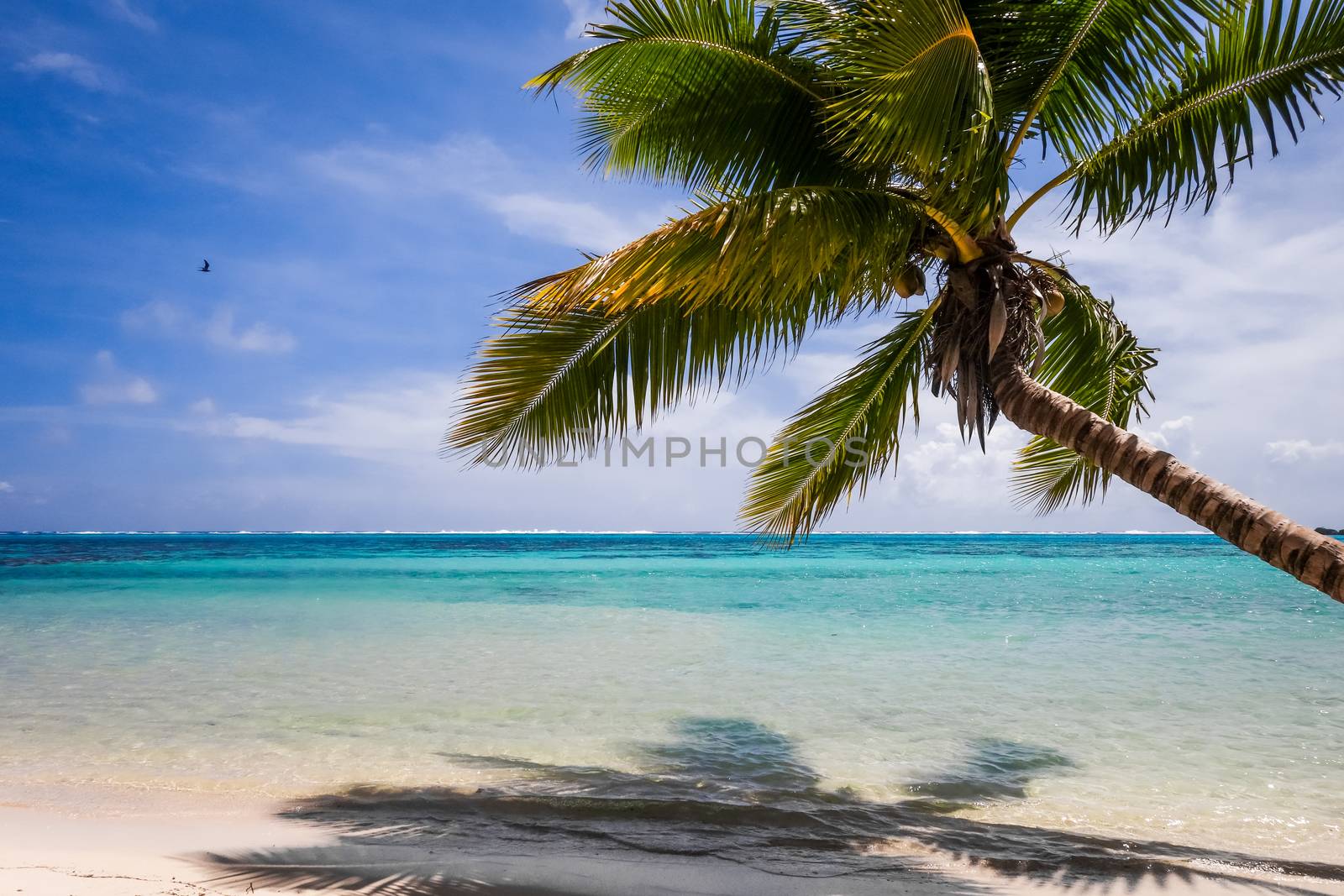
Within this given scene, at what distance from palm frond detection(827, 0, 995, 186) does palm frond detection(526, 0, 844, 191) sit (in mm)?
478

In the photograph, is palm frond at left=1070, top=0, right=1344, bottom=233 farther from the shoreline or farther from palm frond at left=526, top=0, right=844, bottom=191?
the shoreline

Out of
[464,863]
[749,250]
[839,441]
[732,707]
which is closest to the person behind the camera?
[749,250]

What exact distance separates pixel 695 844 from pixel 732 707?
9.38 feet

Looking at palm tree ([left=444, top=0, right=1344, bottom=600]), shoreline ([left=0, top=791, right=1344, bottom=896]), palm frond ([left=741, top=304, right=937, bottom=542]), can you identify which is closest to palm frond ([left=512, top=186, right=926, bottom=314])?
palm tree ([left=444, top=0, right=1344, bottom=600])

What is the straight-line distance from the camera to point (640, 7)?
378 centimetres

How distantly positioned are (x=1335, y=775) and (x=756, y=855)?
13.5 feet

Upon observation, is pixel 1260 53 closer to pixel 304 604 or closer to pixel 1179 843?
pixel 1179 843

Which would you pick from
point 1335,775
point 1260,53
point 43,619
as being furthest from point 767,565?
point 1260,53

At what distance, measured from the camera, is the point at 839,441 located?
5457mm

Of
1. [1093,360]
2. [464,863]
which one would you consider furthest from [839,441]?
[464,863]

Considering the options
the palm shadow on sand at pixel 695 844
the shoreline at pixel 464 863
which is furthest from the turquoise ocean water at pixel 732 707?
the shoreline at pixel 464 863

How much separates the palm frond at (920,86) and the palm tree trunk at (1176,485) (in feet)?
3.73

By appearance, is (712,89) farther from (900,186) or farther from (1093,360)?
(1093,360)

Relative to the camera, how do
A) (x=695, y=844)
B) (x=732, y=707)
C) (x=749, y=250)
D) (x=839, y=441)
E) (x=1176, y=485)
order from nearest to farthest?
(x=1176, y=485) → (x=749, y=250) → (x=695, y=844) → (x=839, y=441) → (x=732, y=707)
